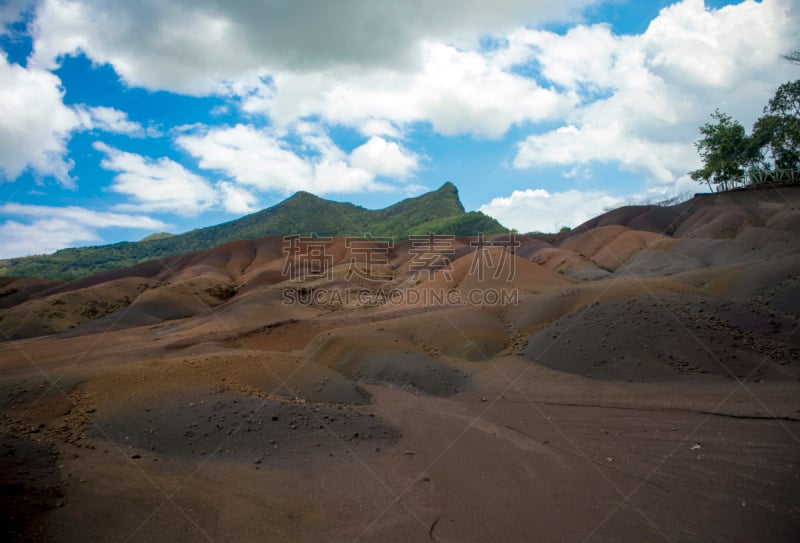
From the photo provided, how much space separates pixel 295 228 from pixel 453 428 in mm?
86976

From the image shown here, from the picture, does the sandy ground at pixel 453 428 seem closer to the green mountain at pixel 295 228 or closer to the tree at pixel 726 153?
the tree at pixel 726 153

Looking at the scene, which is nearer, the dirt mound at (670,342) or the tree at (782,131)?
the dirt mound at (670,342)

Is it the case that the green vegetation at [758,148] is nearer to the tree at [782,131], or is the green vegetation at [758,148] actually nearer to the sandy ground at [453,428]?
the tree at [782,131]

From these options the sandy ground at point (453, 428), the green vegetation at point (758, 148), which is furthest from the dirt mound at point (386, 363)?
the green vegetation at point (758, 148)

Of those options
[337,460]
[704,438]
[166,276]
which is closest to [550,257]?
[704,438]

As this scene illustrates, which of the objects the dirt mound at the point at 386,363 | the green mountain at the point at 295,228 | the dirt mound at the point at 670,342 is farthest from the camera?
the green mountain at the point at 295,228

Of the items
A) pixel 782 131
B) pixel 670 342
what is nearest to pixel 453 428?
pixel 670 342

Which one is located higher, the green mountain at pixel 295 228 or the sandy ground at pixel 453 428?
the green mountain at pixel 295 228

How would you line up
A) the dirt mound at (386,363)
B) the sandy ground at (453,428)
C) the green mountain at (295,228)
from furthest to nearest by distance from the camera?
the green mountain at (295,228), the dirt mound at (386,363), the sandy ground at (453,428)

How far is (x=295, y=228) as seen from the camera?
298ft

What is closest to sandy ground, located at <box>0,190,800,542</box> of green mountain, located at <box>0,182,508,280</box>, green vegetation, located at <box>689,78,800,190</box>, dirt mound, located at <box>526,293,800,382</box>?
dirt mound, located at <box>526,293,800,382</box>

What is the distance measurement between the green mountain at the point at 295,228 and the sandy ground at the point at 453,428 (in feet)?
196

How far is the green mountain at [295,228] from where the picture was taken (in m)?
71.9

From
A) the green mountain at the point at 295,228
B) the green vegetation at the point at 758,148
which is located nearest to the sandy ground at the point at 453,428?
the green vegetation at the point at 758,148
